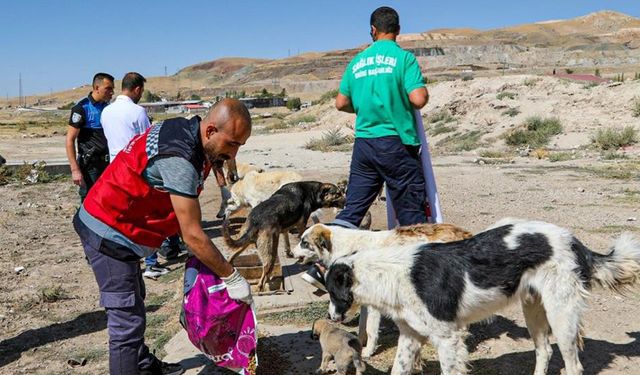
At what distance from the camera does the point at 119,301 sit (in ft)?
11.0

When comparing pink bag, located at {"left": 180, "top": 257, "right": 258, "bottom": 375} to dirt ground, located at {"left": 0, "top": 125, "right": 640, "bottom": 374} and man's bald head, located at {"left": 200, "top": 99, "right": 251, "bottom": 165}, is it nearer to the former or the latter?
dirt ground, located at {"left": 0, "top": 125, "right": 640, "bottom": 374}

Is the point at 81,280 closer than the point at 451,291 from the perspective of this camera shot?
No

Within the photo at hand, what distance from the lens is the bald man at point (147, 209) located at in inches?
118

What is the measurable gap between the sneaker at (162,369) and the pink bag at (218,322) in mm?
551

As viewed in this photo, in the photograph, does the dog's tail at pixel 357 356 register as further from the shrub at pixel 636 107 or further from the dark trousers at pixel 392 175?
the shrub at pixel 636 107

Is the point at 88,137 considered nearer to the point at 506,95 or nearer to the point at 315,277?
the point at 315,277

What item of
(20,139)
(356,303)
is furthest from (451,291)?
(20,139)

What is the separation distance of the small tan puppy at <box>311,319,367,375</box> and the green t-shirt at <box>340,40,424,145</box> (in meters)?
1.52

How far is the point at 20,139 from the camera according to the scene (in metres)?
33.6

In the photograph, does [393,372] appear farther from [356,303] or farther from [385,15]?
[385,15]

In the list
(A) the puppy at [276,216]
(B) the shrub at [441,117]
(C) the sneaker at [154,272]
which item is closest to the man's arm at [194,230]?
(A) the puppy at [276,216]

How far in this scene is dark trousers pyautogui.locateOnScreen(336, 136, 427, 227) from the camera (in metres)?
4.50

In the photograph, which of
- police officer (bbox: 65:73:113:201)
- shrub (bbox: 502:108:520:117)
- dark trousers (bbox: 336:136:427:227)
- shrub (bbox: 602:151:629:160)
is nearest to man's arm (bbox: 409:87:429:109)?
dark trousers (bbox: 336:136:427:227)

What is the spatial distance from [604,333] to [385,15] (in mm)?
3109
